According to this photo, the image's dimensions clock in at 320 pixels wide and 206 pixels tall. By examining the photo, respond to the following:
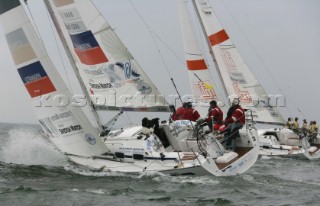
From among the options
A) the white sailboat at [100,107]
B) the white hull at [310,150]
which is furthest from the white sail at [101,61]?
the white hull at [310,150]

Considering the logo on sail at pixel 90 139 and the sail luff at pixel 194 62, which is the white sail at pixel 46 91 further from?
the sail luff at pixel 194 62

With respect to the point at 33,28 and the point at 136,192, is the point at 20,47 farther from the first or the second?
the point at 136,192

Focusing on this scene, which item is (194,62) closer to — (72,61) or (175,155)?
(72,61)

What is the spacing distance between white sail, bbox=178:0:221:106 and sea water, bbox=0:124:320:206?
8116 millimetres

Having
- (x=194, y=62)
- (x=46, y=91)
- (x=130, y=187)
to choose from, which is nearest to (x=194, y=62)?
(x=194, y=62)

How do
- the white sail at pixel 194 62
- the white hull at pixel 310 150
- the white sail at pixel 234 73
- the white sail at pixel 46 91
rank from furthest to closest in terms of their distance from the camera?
the white sail at pixel 194 62 < the white sail at pixel 234 73 < the white hull at pixel 310 150 < the white sail at pixel 46 91

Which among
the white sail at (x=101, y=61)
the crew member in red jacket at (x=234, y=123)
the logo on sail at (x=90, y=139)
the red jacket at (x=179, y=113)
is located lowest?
the crew member in red jacket at (x=234, y=123)

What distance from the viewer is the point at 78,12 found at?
15016 millimetres

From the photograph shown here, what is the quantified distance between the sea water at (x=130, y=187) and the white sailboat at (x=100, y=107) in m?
0.35

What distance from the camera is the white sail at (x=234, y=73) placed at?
70.0 feet

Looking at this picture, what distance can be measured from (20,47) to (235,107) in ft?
18.2

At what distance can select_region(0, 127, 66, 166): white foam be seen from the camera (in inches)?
576

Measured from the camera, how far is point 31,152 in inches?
593

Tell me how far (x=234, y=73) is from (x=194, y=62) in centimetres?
190
